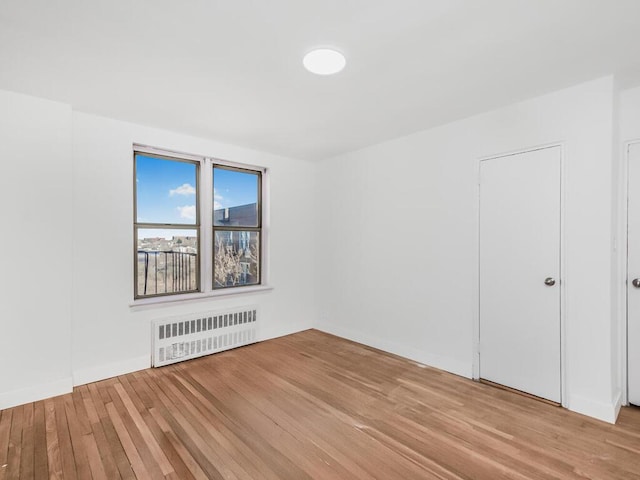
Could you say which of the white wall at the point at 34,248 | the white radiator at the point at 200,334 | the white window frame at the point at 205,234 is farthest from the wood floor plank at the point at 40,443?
the white window frame at the point at 205,234

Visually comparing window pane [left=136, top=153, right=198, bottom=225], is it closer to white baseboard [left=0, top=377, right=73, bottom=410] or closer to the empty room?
the empty room

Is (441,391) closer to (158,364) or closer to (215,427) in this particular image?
(215,427)

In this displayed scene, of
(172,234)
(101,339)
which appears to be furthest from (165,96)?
(101,339)

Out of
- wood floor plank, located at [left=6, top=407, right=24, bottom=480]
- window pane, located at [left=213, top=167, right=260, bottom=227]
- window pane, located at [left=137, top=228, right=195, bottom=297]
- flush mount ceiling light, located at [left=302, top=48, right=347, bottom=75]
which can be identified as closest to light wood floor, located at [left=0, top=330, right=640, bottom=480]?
wood floor plank, located at [left=6, top=407, right=24, bottom=480]

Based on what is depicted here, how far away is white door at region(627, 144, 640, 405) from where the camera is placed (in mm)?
2619

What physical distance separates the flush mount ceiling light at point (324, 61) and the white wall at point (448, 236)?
172 centimetres

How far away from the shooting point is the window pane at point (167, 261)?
Answer: 11.9 feet

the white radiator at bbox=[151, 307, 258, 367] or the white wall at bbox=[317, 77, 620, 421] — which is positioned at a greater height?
the white wall at bbox=[317, 77, 620, 421]

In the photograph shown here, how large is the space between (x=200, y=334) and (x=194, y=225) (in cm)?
130

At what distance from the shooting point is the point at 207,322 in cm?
387

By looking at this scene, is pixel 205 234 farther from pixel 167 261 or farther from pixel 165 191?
pixel 165 191

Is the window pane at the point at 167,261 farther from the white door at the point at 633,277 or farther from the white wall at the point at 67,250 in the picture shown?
the white door at the point at 633,277

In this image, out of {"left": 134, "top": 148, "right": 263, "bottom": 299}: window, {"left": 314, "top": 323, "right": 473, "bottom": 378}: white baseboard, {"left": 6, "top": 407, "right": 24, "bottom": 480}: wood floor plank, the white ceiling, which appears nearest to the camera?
the white ceiling

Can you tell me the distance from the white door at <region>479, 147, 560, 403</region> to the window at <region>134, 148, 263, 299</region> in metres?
2.89
